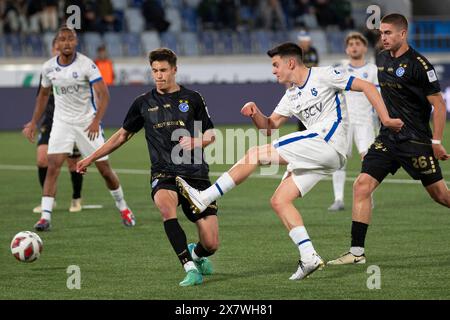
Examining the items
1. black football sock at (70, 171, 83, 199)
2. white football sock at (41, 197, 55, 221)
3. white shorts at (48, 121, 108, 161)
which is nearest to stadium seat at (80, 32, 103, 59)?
black football sock at (70, 171, 83, 199)

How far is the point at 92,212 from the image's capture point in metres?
14.7

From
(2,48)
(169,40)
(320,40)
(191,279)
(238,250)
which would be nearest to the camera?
(191,279)

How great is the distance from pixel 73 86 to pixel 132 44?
68.9ft

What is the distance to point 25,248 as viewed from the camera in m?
10.0

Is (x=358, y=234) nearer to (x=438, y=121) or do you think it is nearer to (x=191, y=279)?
(x=438, y=121)

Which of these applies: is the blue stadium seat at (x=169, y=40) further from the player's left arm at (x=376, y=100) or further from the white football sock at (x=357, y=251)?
the player's left arm at (x=376, y=100)

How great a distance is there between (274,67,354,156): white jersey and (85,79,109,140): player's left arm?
160 inches

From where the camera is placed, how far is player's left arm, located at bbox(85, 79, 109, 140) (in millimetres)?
13094

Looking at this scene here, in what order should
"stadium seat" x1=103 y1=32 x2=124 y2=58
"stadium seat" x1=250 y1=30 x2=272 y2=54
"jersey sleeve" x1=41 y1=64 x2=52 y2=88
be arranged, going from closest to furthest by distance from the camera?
"jersey sleeve" x1=41 y1=64 x2=52 y2=88
"stadium seat" x1=103 y1=32 x2=124 y2=58
"stadium seat" x1=250 y1=30 x2=272 y2=54

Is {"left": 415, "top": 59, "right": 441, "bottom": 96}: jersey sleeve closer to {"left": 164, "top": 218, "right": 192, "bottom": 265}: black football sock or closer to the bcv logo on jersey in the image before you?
the bcv logo on jersey

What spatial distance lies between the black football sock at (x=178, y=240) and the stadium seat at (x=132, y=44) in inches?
996

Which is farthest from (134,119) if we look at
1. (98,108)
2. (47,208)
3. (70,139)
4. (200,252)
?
(70,139)

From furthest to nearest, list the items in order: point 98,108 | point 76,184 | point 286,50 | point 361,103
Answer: point 76,184
point 361,103
point 98,108
point 286,50

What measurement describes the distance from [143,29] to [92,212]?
2102 centimetres
